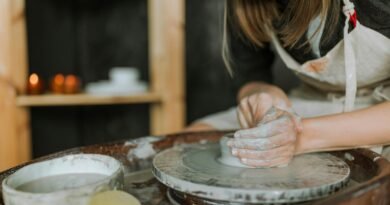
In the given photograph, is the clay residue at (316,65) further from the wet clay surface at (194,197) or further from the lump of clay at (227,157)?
the lump of clay at (227,157)

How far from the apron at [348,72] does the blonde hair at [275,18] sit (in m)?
0.04

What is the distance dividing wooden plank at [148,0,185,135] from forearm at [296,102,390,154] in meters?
1.08

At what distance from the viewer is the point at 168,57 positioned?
1968 mm

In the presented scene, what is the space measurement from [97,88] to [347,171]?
56.2 inches

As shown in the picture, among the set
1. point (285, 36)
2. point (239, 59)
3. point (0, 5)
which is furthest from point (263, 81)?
point (0, 5)

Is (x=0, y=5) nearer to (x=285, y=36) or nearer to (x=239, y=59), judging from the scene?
(x=239, y=59)

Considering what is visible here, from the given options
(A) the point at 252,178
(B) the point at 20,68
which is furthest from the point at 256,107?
(B) the point at 20,68

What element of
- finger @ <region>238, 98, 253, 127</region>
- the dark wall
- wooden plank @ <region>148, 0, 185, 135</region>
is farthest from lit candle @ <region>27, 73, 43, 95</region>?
finger @ <region>238, 98, 253, 127</region>

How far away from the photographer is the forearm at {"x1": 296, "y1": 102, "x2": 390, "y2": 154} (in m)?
0.97

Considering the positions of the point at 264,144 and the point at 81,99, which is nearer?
the point at 264,144

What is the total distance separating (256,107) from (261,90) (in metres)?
0.25

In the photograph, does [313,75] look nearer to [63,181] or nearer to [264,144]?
[264,144]

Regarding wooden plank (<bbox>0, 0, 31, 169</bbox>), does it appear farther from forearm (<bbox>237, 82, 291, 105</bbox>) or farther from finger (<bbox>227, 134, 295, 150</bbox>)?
finger (<bbox>227, 134, 295, 150</bbox>)

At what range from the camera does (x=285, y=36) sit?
1.21m
